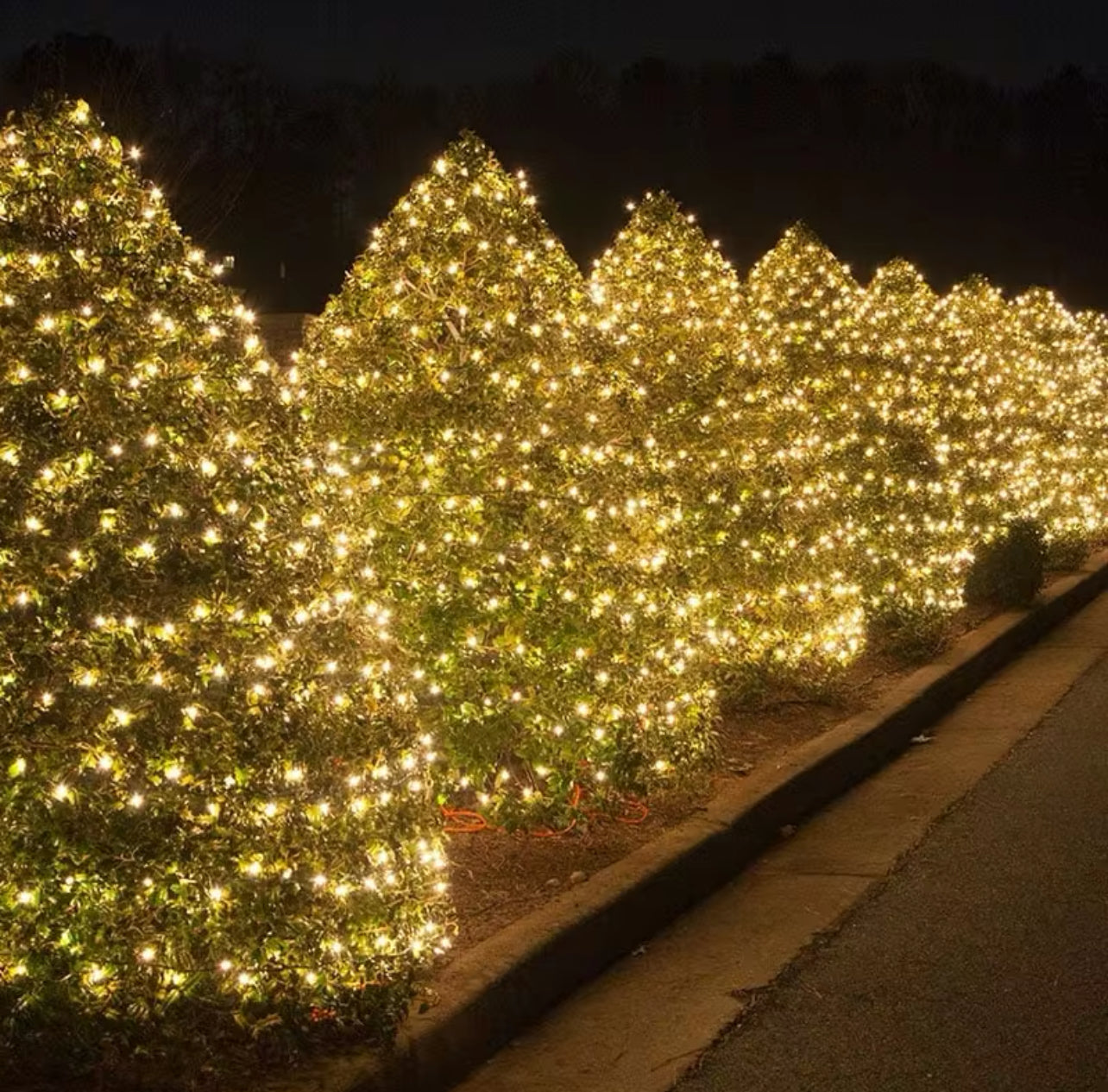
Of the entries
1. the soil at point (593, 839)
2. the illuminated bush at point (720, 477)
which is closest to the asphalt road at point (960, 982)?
the soil at point (593, 839)

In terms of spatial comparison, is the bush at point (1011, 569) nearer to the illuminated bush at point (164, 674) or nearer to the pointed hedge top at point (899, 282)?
the pointed hedge top at point (899, 282)

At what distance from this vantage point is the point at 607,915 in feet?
19.1

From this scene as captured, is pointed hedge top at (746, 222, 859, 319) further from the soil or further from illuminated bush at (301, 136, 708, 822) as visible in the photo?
illuminated bush at (301, 136, 708, 822)

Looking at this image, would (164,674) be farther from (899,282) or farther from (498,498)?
(899,282)

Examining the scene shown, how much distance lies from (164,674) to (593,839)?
266cm

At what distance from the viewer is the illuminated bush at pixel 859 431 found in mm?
10398

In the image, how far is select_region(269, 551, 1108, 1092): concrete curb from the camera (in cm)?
471

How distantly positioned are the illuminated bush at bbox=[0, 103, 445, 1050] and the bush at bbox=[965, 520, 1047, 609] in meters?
8.36

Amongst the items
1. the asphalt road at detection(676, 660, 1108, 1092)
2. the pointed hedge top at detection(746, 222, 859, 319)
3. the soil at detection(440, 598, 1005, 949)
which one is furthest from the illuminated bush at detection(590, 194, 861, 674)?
the pointed hedge top at detection(746, 222, 859, 319)

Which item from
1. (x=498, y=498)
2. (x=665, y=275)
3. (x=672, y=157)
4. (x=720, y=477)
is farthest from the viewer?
(x=672, y=157)

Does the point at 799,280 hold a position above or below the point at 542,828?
above

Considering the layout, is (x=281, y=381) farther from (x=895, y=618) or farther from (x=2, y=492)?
(x=895, y=618)

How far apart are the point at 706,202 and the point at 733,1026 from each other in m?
35.4

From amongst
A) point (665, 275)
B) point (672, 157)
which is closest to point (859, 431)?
point (665, 275)
